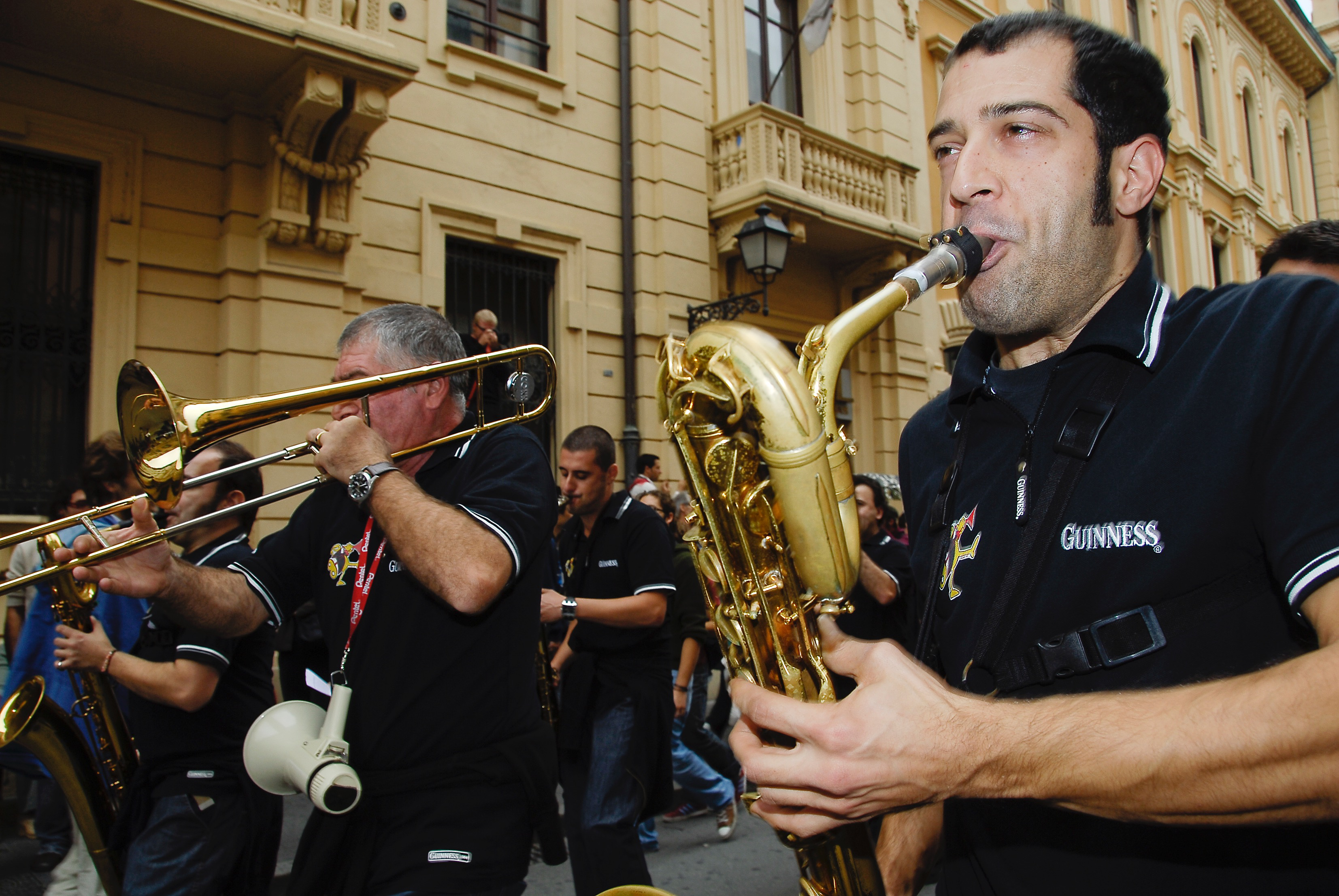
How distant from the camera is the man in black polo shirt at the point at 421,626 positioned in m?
2.08

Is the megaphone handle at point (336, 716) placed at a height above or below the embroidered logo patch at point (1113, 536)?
below

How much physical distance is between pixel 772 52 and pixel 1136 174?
10.8 m

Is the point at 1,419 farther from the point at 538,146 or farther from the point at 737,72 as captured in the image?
the point at 737,72

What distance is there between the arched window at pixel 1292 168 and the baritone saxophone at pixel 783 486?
94.3 ft

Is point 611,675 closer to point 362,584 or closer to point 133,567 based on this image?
point 362,584

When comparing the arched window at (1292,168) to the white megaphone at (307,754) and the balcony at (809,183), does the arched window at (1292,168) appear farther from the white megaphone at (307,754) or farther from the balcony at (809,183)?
the white megaphone at (307,754)

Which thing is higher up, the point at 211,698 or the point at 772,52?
the point at 772,52

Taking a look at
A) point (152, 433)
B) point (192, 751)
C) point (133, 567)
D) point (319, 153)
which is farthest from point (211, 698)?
point (319, 153)

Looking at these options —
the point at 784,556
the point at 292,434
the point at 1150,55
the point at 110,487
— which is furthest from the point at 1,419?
the point at 1150,55

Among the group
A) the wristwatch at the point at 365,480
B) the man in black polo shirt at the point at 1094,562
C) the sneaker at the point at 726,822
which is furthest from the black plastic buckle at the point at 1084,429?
the sneaker at the point at 726,822

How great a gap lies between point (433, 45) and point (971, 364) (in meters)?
7.66

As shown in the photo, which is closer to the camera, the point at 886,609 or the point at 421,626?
the point at 421,626

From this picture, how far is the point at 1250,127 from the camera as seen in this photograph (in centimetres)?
2203

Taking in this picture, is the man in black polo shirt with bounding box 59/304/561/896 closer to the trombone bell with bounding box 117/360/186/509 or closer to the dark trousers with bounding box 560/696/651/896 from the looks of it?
the trombone bell with bounding box 117/360/186/509
